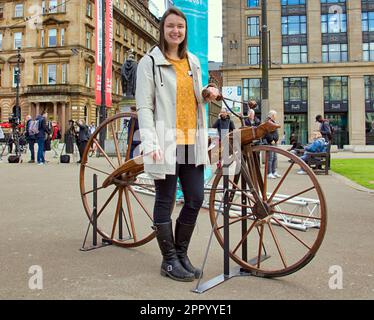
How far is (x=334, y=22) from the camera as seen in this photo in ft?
155

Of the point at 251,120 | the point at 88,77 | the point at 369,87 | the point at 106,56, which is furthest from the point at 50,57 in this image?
the point at 251,120

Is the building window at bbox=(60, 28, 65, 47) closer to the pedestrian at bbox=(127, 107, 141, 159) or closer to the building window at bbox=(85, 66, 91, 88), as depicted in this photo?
the building window at bbox=(85, 66, 91, 88)

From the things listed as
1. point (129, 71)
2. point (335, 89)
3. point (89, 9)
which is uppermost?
point (89, 9)

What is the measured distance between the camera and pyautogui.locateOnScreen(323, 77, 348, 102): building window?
4641 centimetres

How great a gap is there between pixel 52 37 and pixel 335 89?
35641 millimetres

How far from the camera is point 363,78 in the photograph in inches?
1821

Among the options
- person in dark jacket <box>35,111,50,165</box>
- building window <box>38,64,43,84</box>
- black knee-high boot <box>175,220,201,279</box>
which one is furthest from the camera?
building window <box>38,64,43,84</box>

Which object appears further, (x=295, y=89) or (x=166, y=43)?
(x=295, y=89)

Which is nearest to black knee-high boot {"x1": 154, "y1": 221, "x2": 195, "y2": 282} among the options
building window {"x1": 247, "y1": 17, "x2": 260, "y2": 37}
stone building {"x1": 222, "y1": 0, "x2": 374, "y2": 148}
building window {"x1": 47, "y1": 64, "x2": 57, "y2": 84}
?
stone building {"x1": 222, "y1": 0, "x2": 374, "y2": 148}

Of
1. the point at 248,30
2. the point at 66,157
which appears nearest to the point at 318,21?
the point at 248,30

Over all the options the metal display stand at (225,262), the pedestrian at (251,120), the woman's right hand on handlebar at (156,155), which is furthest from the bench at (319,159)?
the woman's right hand on handlebar at (156,155)

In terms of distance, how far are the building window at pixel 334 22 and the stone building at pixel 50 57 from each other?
29148 millimetres

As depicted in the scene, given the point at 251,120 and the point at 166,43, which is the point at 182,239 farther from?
the point at 251,120

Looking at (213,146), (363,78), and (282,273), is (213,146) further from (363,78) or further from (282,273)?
(363,78)
